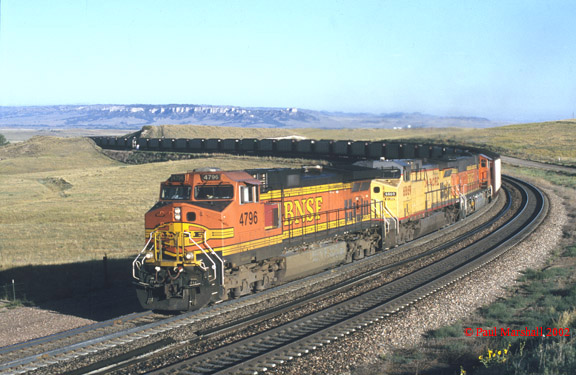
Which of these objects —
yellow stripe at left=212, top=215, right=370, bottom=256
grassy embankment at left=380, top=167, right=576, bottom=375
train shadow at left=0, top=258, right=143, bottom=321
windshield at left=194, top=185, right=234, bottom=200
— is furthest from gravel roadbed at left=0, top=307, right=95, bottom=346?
grassy embankment at left=380, top=167, right=576, bottom=375

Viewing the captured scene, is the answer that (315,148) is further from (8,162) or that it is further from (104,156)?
(8,162)

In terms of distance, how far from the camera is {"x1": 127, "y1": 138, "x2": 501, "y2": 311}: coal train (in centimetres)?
1437

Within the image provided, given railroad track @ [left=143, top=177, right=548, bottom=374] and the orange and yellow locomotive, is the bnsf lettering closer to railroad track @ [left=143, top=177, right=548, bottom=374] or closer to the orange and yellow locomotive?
the orange and yellow locomotive

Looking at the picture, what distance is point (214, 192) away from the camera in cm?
1497

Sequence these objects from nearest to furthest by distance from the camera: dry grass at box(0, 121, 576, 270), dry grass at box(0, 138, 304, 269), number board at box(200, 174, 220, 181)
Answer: number board at box(200, 174, 220, 181)
dry grass at box(0, 138, 304, 269)
dry grass at box(0, 121, 576, 270)

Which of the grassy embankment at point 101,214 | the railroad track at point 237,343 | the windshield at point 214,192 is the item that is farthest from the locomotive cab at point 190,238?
the grassy embankment at point 101,214

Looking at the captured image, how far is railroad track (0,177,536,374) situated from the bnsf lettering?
96.8 inches

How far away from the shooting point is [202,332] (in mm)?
12930

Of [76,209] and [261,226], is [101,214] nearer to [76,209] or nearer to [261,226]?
[76,209]

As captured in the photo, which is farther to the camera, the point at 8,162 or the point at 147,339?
the point at 8,162

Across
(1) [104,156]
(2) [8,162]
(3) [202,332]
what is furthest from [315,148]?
(3) [202,332]

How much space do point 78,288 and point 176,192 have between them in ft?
19.5

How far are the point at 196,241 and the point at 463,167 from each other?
2395 centimetres

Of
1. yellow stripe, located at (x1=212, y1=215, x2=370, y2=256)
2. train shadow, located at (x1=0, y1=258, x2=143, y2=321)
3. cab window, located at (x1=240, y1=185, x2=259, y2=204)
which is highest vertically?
cab window, located at (x1=240, y1=185, x2=259, y2=204)
